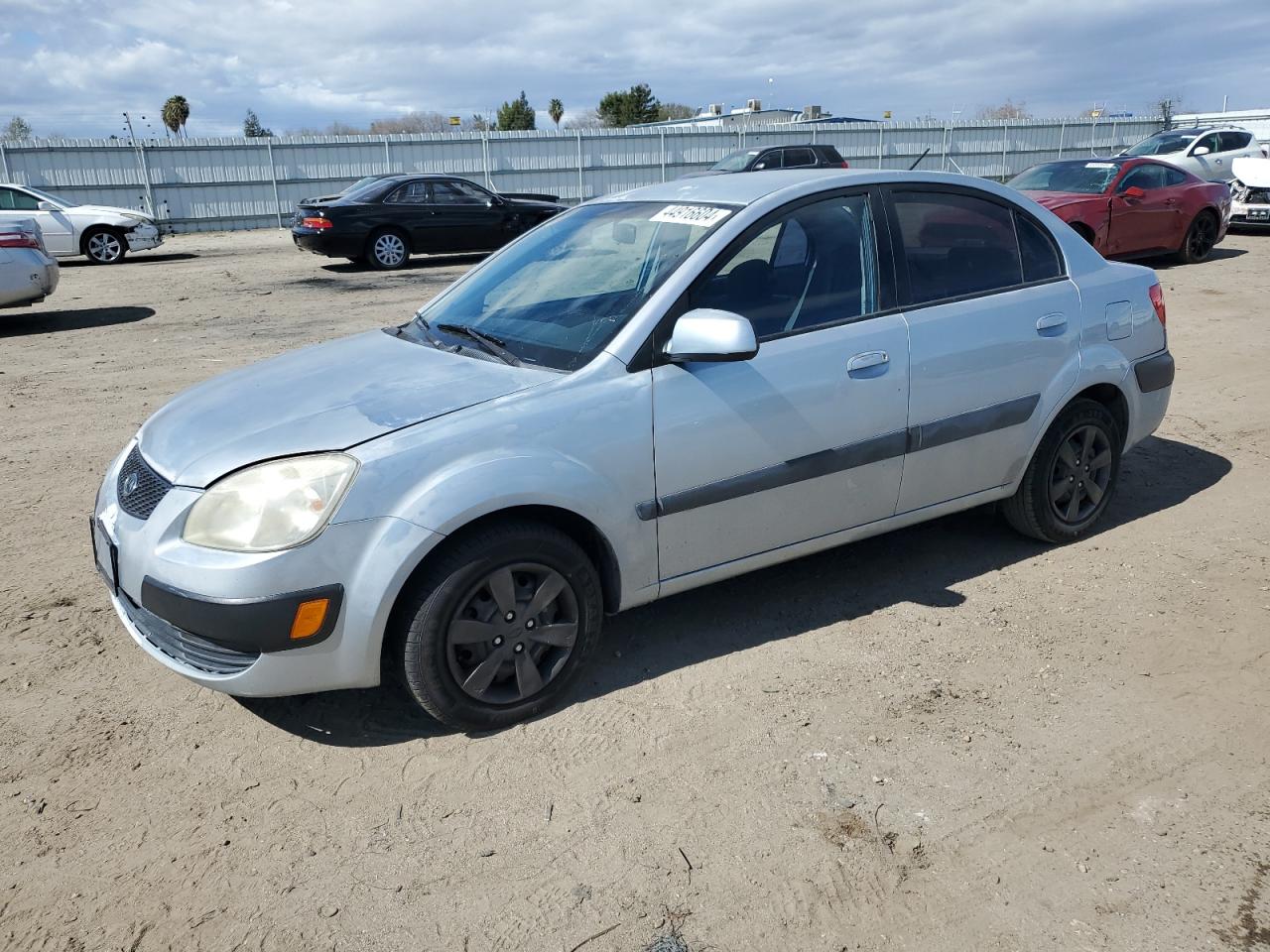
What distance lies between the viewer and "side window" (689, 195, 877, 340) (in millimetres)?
3518

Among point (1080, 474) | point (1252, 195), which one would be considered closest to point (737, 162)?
point (1252, 195)

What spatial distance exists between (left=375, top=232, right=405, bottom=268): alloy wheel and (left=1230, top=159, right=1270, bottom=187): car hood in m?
14.1

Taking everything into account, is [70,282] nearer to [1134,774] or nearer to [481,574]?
[481,574]

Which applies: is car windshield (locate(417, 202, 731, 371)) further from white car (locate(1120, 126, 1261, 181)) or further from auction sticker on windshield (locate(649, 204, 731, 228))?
white car (locate(1120, 126, 1261, 181))

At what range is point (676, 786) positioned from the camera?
9.53 feet

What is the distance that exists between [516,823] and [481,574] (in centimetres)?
73

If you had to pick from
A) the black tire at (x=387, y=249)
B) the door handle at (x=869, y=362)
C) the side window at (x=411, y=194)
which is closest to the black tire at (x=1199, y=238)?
the side window at (x=411, y=194)

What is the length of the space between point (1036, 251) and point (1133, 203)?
976 centimetres

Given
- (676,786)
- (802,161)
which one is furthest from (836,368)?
(802,161)

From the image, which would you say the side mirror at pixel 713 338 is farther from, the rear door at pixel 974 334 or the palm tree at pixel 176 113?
the palm tree at pixel 176 113

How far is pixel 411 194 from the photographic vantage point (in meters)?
15.9

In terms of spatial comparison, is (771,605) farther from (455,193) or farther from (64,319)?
(455,193)

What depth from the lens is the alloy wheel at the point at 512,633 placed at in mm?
3043

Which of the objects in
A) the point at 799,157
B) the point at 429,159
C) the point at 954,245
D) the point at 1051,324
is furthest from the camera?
the point at 429,159
